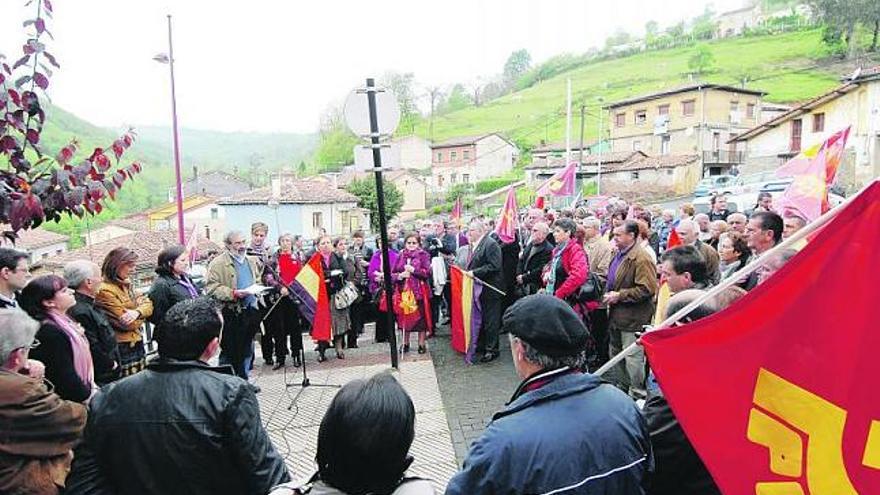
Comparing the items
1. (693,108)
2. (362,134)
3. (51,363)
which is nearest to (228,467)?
(51,363)

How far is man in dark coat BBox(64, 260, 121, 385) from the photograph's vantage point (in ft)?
15.1

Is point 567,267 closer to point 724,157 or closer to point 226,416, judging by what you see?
point 226,416

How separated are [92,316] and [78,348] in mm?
691

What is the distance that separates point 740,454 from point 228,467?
2.07m

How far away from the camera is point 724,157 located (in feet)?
170

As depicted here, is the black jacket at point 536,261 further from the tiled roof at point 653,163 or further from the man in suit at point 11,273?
the tiled roof at point 653,163

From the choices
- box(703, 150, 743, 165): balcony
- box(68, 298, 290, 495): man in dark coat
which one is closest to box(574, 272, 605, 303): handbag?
box(68, 298, 290, 495): man in dark coat

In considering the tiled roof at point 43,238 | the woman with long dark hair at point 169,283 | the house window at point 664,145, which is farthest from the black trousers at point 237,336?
the house window at point 664,145

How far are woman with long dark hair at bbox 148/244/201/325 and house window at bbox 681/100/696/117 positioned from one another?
56143 mm

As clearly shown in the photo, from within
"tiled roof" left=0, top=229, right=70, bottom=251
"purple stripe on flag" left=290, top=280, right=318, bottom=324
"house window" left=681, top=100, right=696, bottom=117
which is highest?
"house window" left=681, top=100, right=696, bottom=117

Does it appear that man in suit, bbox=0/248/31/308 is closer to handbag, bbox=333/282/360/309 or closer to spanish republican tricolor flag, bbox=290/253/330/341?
spanish republican tricolor flag, bbox=290/253/330/341

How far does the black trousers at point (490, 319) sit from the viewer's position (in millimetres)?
8508

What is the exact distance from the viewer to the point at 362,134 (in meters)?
5.87

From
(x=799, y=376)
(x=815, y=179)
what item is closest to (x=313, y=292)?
(x=815, y=179)
